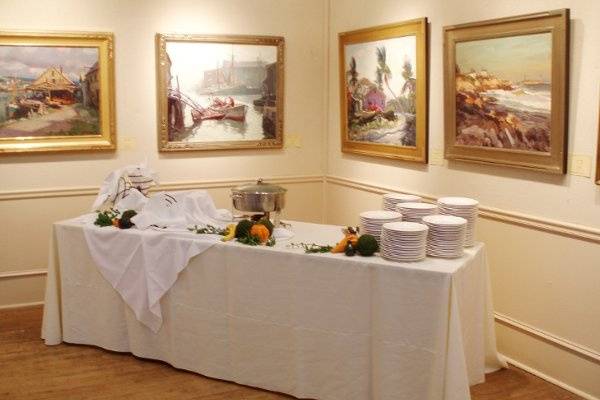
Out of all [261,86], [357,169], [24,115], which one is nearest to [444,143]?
[357,169]

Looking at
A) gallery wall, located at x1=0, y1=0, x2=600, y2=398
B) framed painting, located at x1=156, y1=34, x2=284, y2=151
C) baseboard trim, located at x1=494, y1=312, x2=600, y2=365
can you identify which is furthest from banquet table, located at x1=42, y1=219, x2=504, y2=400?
framed painting, located at x1=156, y1=34, x2=284, y2=151

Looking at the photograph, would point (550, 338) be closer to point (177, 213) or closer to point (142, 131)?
point (177, 213)

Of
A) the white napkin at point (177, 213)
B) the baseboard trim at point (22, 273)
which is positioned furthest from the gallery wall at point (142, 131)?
the white napkin at point (177, 213)

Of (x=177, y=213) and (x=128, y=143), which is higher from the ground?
(x=128, y=143)

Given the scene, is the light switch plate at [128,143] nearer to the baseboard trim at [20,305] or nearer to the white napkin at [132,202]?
the white napkin at [132,202]

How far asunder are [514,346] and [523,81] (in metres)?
1.78

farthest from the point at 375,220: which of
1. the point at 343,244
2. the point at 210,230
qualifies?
the point at 210,230

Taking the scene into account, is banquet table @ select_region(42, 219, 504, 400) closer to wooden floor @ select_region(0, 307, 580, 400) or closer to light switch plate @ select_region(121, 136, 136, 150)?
wooden floor @ select_region(0, 307, 580, 400)

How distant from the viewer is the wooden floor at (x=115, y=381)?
13.2ft

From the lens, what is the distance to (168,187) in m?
6.08

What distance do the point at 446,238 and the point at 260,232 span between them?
1115 mm

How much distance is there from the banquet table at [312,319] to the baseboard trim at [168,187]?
1127 mm

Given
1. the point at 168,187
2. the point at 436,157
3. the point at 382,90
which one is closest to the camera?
the point at 436,157

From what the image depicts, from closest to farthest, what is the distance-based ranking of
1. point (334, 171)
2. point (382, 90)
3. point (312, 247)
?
point (312, 247)
point (382, 90)
point (334, 171)
